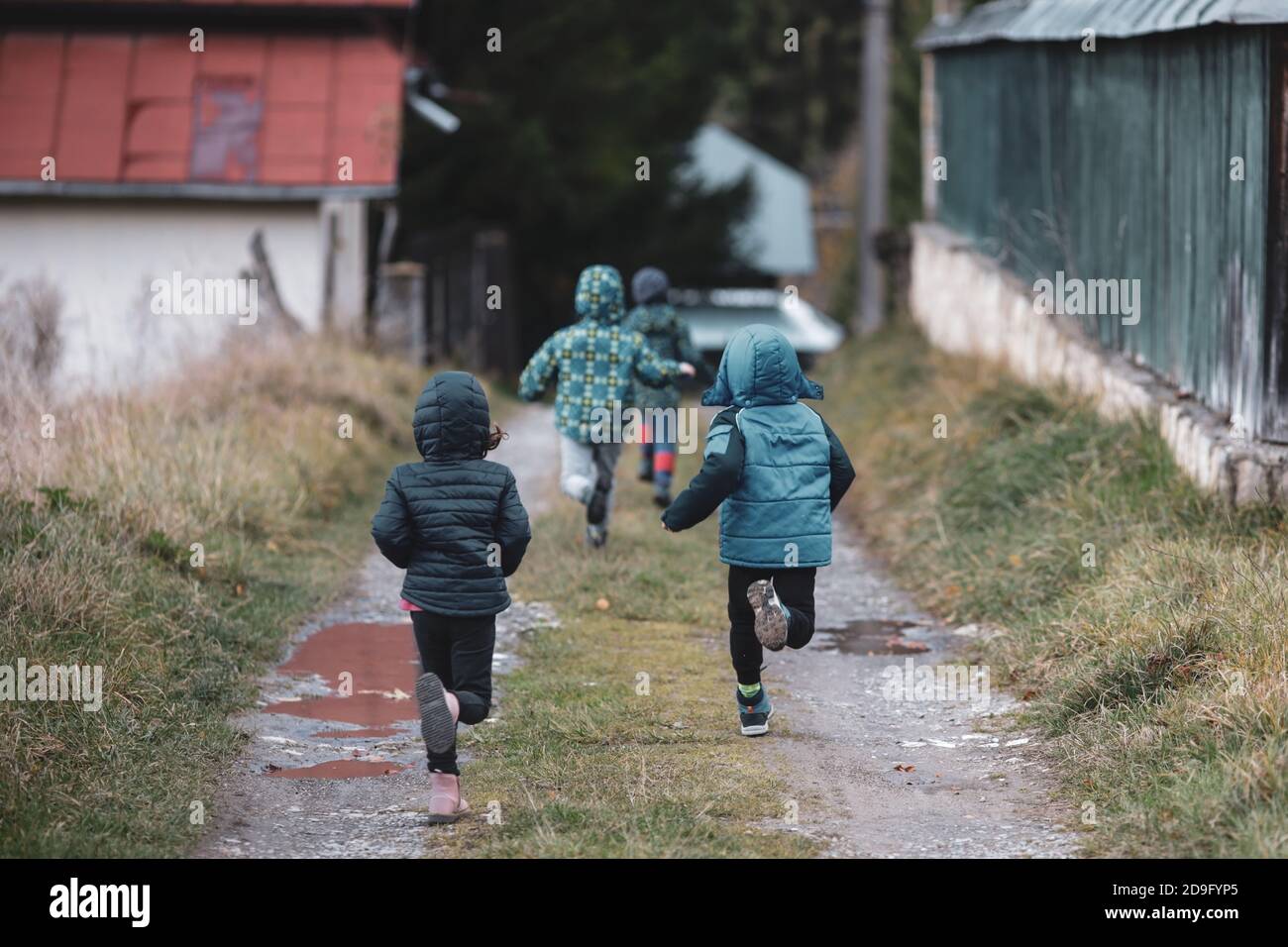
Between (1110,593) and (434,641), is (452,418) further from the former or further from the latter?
(1110,593)

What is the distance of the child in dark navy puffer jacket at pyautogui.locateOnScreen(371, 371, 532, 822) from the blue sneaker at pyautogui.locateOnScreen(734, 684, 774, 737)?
1.13 meters

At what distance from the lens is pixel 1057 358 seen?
10.6m

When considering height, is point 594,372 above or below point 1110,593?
above

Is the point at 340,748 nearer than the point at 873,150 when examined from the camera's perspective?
Yes

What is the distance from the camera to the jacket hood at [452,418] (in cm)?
533

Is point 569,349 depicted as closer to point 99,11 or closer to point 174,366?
point 174,366

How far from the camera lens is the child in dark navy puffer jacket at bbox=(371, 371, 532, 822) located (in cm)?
534

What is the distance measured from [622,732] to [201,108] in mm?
11665

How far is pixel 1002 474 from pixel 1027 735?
3105mm

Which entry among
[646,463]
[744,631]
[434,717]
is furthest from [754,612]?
[646,463]

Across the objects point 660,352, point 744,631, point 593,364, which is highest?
point 660,352

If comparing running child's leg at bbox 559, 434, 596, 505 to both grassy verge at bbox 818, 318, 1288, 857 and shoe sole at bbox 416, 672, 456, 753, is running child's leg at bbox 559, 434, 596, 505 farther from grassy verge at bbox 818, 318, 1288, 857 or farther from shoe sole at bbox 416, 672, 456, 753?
shoe sole at bbox 416, 672, 456, 753

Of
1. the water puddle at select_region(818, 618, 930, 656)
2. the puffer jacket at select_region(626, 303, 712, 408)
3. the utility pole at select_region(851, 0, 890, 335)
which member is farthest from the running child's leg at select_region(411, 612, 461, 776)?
the utility pole at select_region(851, 0, 890, 335)

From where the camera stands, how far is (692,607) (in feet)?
26.6
